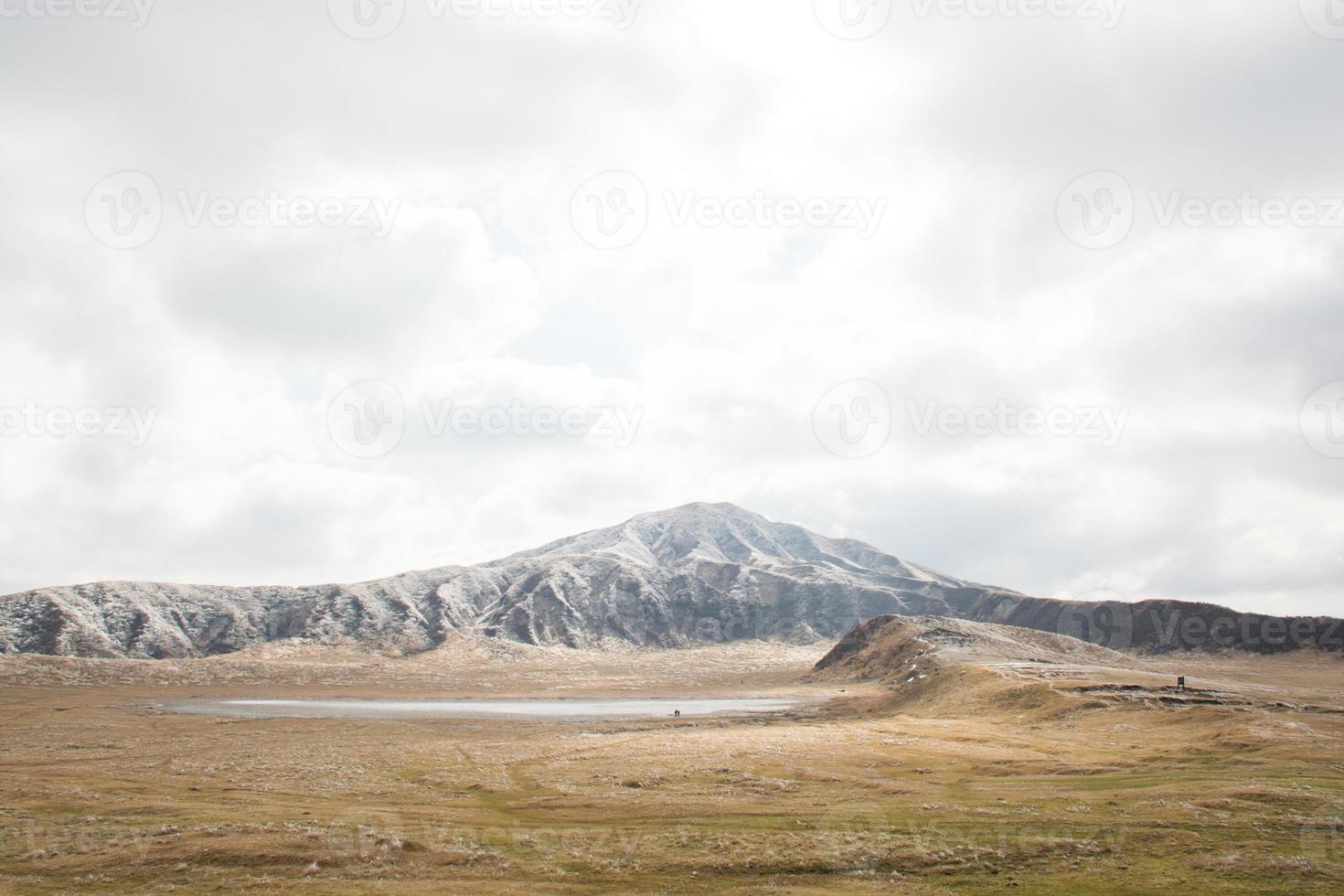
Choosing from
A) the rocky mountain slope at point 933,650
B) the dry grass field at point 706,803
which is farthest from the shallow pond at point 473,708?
the rocky mountain slope at point 933,650

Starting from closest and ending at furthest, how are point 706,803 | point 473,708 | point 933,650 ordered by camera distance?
point 706,803 → point 473,708 → point 933,650

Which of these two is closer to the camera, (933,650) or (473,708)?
(473,708)

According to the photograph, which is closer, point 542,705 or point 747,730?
point 747,730

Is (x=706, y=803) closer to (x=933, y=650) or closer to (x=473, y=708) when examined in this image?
(x=473, y=708)

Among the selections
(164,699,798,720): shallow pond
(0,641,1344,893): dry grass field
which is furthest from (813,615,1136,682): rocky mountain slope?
(0,641,1344,893): dry grass field

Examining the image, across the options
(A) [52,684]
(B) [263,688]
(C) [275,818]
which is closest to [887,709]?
(C) [275,818]

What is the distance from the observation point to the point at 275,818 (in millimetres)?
37062

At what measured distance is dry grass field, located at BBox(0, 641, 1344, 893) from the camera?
94.3 ft

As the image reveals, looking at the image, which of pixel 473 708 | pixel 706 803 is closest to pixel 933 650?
pixel 473 708

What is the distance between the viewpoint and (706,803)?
4088 cm

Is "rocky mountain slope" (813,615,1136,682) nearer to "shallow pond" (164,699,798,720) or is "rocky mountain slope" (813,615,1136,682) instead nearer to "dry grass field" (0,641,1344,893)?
"shallow pond" (164,699,798,720)

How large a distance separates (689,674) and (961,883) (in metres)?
175

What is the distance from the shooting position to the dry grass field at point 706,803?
28734 mm

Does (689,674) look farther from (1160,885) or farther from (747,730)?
(1160,885)
